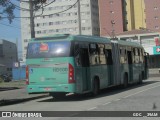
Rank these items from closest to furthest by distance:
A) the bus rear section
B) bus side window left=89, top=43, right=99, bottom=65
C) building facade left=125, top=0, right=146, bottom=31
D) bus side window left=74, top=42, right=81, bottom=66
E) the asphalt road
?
the asphalt road < the bus rear section < bus side window left=74, top=42, right=81, bottom=66 < bus side window left=89, top=43, right=99, bottom=65 < building facade left=125, top=0, right=146, bottom=31

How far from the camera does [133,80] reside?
2966 centimetres

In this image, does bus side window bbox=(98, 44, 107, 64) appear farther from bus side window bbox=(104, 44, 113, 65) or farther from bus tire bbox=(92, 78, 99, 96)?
bus tire bbox=(92, 78, 99, 96)

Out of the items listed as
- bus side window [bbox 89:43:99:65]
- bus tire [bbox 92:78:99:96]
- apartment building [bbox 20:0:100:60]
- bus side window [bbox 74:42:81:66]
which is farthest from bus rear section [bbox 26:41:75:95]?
apartment building [bbox 20:0:100:60]

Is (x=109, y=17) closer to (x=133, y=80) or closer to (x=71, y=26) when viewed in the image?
(x=71, y=26)

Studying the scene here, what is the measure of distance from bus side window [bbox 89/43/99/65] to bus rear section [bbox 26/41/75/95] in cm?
216

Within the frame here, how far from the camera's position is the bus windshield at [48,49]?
1983cm

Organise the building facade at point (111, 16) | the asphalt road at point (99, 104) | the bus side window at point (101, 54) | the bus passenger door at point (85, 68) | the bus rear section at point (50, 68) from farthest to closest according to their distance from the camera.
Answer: the building facade at point (111, 16), the bus side window at point (101, 54), the bus passenger door at point (85, 68), the bus rear section at point (50, 68), the asphalt road at point (99, 104)

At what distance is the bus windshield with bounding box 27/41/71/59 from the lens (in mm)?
19828

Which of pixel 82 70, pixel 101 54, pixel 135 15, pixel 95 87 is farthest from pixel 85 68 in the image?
pixel 135 15

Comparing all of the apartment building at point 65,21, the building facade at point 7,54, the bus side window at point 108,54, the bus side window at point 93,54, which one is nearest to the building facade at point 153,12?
the apartment building at point 65,21

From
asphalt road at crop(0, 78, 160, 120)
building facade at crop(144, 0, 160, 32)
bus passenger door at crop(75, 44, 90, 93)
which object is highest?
building facade at crop(144, 0, 160, 32)

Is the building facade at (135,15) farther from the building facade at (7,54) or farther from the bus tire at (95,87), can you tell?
the bus tire at (95,87)

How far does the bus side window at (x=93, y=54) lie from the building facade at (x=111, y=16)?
343ft

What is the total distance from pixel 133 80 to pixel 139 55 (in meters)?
2.52
